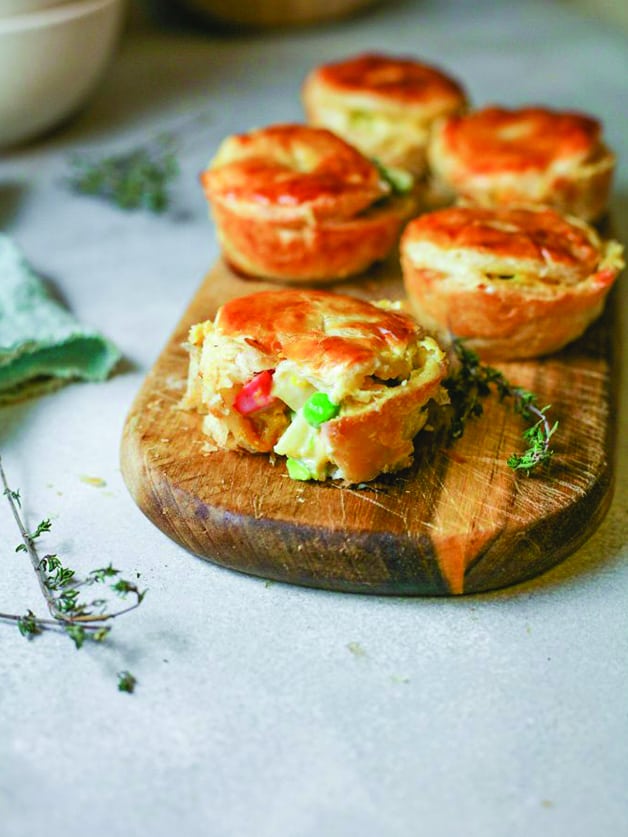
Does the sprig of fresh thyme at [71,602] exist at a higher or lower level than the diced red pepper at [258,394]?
lower

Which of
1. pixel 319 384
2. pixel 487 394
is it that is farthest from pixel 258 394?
pixel 487 394

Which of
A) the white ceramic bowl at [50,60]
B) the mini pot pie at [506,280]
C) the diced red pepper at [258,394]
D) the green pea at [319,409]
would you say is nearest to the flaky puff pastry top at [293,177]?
the mini pot pie at [506,280]

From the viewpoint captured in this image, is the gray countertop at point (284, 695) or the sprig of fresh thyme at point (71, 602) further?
the sprig of fresh thyme at point (71, 602)

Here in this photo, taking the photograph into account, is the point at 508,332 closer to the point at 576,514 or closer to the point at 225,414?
the point at 576,514

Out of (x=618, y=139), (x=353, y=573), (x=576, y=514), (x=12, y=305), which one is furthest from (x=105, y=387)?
(x=618, y=139)

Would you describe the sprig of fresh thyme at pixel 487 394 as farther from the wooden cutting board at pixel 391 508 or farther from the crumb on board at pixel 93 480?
the crumb on board at pixel 93 480

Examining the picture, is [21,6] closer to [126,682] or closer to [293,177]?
[293,177]
